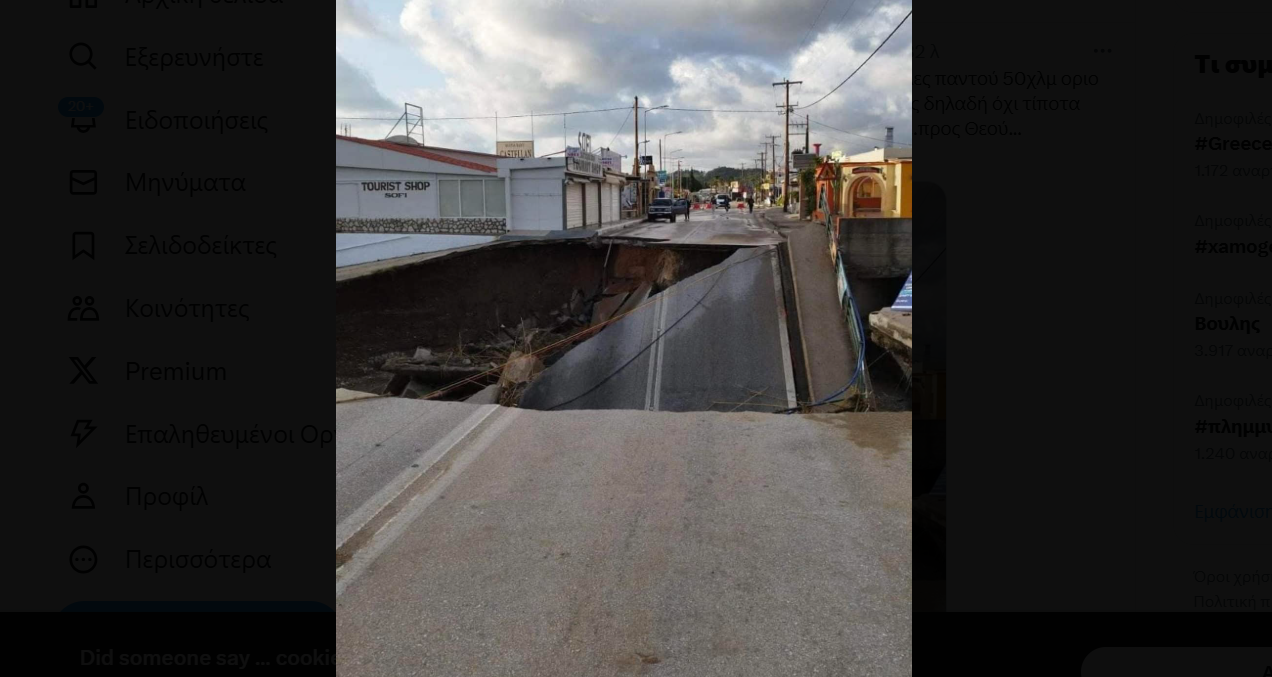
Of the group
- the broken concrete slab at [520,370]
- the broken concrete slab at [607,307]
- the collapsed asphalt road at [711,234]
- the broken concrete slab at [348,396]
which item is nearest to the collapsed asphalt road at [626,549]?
the broken concrete slab at [348,396]

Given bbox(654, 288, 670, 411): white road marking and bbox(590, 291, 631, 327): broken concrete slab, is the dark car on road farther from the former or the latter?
bbox(654, 288, 670, 411): white road marking

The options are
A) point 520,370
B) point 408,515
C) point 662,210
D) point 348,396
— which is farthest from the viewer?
point 662,210

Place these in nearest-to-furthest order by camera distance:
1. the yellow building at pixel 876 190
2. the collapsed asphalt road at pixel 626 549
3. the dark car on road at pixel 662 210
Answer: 1. the collapsed asphalt road at pixel 626 549
2. the yellow building at pixel 876 190
3. the dark car on road at pixel 662 210

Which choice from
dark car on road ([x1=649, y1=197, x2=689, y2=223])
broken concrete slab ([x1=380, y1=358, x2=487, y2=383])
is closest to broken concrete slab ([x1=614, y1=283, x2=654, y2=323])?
broken concrete slab ([x1=380, y1=358, x2=487, y2=383])

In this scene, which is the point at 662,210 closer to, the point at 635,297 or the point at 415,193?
the point at 415,193

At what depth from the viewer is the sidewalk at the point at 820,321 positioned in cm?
1103

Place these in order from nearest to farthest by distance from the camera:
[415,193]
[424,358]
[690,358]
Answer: [690,358] → [424,358] → [415,193]

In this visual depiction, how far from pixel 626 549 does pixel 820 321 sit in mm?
8886

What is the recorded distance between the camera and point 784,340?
12477 mm

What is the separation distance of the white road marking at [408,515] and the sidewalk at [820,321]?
5169mm
